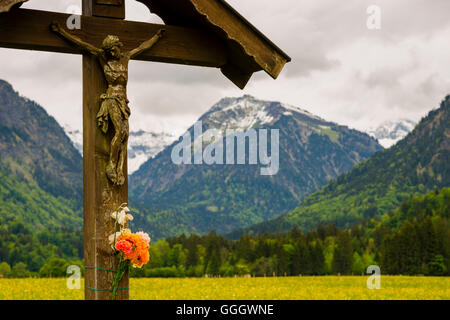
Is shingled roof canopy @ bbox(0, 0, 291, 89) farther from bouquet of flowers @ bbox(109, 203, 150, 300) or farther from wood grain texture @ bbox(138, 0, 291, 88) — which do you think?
bouquet of flowers @ bbox(109, 203, 150, 300)

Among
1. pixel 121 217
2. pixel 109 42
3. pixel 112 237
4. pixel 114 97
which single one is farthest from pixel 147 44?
pixel 112 237

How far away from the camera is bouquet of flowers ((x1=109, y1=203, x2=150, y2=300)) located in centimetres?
784

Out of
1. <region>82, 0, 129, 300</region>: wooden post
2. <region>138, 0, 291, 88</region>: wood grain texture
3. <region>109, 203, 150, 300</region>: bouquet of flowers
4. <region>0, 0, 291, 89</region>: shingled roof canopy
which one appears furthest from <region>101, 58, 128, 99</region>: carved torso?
<region>109, 203, 150, 300</region>: bouquet of flowers

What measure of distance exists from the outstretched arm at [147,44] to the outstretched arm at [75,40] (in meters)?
0.48

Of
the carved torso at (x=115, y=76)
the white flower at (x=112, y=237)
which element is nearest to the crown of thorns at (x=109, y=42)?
the carved torso at (x=115, y=76)

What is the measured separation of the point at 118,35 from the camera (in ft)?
28.5

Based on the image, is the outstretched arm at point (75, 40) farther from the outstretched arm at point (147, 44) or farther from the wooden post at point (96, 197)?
the outstretched arm at point (147, 44)

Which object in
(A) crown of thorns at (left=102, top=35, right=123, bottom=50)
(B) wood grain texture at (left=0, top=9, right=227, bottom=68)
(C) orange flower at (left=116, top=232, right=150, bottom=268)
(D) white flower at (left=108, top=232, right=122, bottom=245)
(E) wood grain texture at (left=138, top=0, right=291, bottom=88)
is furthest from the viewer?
(E) wood grain texture at (left=138, top=0, right=291, bottom=88)

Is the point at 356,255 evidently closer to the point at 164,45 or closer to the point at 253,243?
the point at 253,243

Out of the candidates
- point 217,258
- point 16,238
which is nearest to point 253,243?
point 217,258

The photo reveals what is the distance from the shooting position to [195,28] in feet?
30.2

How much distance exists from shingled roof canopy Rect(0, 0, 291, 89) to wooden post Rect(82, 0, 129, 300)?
1331 mm

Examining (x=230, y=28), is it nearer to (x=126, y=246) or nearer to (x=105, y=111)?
(x=105, y=111)
